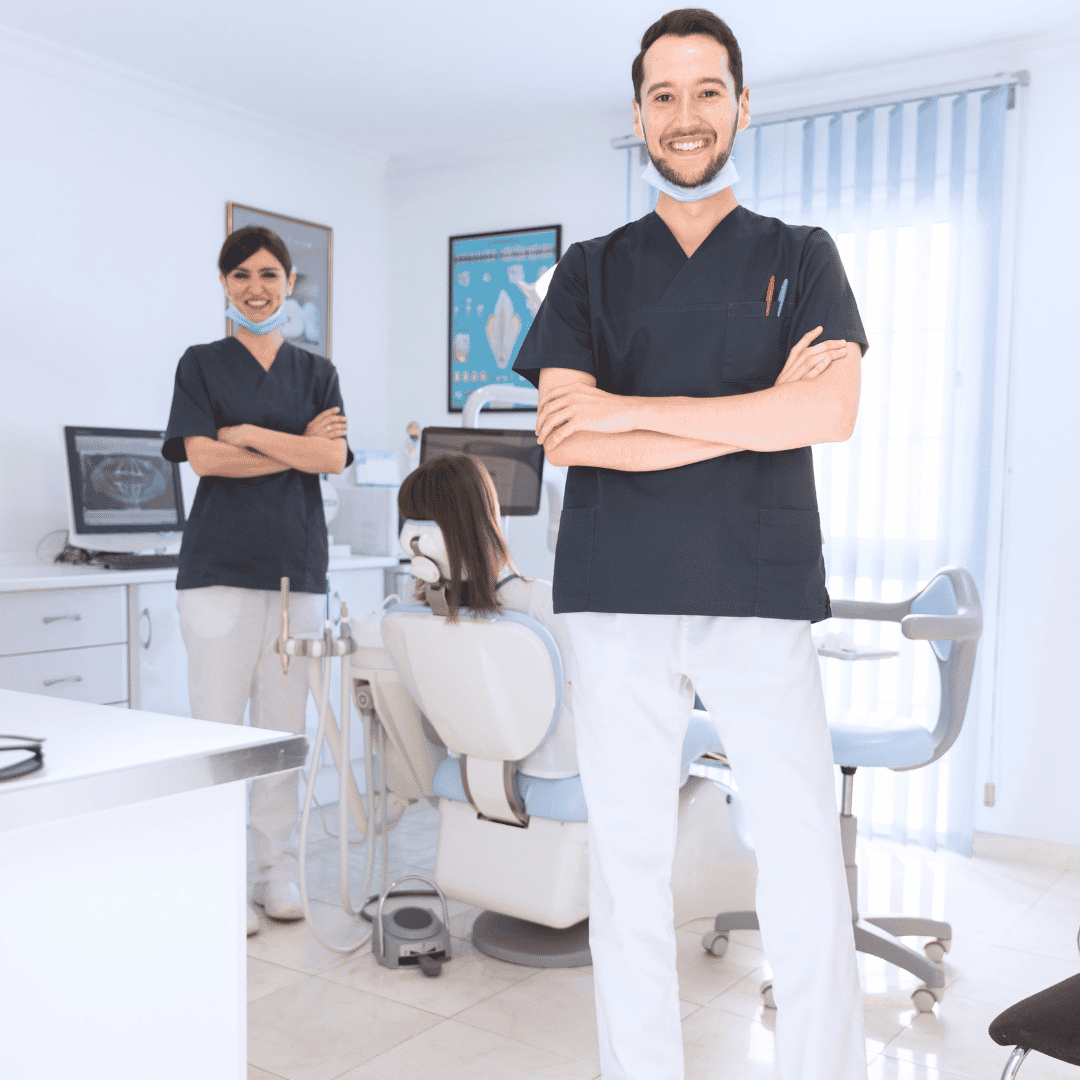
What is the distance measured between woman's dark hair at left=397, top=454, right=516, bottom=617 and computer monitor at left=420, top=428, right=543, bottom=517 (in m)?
1.30


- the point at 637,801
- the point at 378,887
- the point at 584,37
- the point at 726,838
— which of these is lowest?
the point at 378,887

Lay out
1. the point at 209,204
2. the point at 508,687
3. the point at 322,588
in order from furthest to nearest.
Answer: the point at 209,204
the point at 322,588
the point at 508,687

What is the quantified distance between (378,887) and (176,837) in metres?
1.93

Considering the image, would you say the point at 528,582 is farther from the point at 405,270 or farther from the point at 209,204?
the point at 405,270

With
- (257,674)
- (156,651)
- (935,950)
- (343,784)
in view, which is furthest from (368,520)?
(935,950)

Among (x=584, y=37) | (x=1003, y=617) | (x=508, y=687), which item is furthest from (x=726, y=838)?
(x=584, y=37)

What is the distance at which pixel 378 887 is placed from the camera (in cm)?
282

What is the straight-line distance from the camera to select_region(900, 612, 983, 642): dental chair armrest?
2.17m

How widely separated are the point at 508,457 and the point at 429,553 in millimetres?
1364


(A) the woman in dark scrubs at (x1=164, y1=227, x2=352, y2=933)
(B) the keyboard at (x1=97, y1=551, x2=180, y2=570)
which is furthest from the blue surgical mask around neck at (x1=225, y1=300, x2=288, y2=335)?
(B) the keyboard at (x1=97, y1=551, x2=180, y2=570)

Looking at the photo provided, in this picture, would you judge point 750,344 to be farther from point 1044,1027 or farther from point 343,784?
point 343,784

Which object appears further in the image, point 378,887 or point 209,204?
point 209,204

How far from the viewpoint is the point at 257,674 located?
2564 millimetres

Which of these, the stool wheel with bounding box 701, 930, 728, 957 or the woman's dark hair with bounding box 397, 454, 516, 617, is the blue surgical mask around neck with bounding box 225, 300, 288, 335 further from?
the stool wheel with bounding box 701, 930, 728, 957
